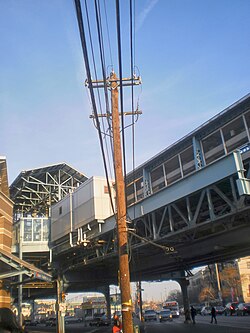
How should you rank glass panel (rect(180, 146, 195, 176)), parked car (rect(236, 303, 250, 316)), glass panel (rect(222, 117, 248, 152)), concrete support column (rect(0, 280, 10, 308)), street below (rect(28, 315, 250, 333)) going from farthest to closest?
parked car (rect(236, 303, 250, 316)), street below (rect(28, 315, 250, 333)), concrete support column (rect(0, 280, 10, 308)), glass panel (rect(180, 146, 195, 176)), glass panel (rect(222, 117, 248, 152))

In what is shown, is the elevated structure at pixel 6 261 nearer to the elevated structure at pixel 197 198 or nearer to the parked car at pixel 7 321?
the parked car at pixel 7 321

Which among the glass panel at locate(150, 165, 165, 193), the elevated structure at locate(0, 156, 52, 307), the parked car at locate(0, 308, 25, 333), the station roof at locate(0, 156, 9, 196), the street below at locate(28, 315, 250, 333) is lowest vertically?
the street below at locate(28, 315, 250, 333)

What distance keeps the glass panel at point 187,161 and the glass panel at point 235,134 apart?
288 cm

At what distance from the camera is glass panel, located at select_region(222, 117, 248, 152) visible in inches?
823

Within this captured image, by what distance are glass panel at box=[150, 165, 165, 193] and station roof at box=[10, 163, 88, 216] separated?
78.6ft

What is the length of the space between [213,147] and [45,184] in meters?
31.7

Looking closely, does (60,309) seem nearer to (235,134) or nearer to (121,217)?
(121,217)

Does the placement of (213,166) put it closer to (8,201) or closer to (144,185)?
(144,185)

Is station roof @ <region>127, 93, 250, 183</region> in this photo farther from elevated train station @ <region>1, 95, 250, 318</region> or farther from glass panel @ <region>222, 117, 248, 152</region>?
glass panel @ <region>222, 117, 248, 152</region>

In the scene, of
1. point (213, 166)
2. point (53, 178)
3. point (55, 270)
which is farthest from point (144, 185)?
point (53, 178)

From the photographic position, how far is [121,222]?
1401 cm

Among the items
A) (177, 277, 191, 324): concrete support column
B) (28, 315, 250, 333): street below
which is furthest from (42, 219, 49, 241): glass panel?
(177, 277, 191, 324): concrete support column

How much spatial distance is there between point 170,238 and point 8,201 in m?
13.4

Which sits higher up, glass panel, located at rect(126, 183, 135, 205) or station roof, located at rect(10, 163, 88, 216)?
station roof, located at rect(10, 163, 88, 216)
